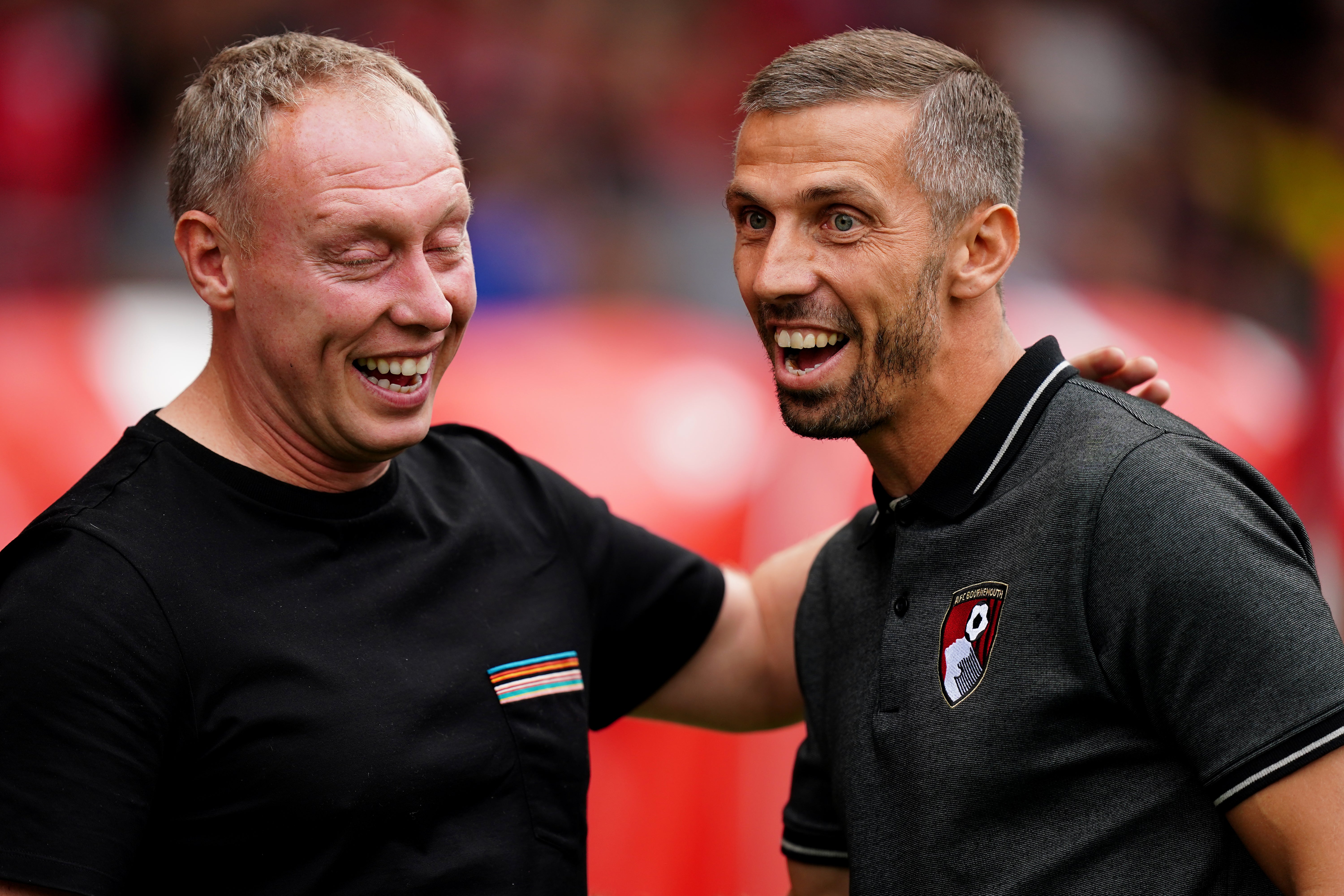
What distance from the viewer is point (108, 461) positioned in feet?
6.37

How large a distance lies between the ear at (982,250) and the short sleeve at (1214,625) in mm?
390

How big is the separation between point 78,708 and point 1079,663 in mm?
1199

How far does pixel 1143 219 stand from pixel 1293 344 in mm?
1049

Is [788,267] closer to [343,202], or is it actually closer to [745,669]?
[343,202]

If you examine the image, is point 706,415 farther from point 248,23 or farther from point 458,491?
point 248,23

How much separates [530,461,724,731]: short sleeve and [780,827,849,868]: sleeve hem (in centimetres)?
36

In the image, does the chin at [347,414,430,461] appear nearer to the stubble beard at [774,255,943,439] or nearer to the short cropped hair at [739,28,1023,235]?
the stubble beard at [774,255,943,439]

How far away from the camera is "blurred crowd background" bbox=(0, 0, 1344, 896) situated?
12.0 feet

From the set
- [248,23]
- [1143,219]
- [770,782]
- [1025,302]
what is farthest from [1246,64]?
[770,782]

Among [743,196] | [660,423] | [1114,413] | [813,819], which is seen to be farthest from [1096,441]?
[660,423]

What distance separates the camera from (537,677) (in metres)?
2.11

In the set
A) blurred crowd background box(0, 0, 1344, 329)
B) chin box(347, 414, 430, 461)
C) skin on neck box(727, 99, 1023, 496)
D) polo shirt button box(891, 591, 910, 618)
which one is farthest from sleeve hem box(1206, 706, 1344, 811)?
blurred crowd background box(0, 0, 1344, 329)

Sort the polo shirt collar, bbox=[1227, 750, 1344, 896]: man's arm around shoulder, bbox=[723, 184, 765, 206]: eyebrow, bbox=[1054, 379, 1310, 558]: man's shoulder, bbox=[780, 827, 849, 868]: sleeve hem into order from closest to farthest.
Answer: bbox=[1227, 750, 1344, 896]: man's arm around shoulder → bbox=[1054, 379, 1310, 558]: man's shoulder → the polo shirt collar → bbox=[723, 184, 765, 206]: eyebrow → bbox=[780, 827, 849, 868]: sleeve hem

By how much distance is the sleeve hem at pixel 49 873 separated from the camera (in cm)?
161
